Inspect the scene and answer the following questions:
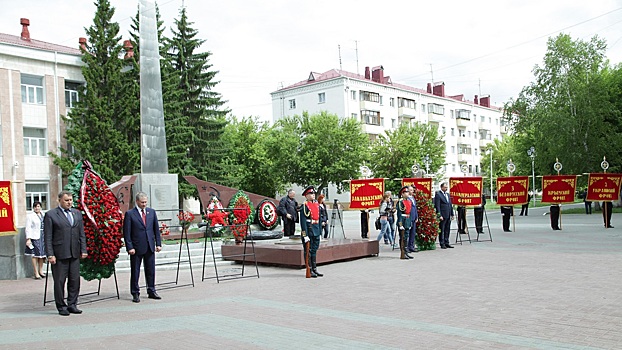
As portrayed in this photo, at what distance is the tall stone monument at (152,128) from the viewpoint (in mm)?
18609

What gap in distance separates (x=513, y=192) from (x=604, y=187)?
3.72 meters

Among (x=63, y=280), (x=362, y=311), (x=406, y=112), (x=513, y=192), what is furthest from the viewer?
(x=406, y=112)

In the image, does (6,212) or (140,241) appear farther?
(6,212)

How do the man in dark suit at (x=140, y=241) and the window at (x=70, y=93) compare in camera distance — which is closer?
the man in dark suit at (x=140, y=241)

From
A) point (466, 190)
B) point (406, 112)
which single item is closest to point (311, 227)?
point (466, 190)

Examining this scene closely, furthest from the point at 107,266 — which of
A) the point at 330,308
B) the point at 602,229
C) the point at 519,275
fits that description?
the point at 602,229

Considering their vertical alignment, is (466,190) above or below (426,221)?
above

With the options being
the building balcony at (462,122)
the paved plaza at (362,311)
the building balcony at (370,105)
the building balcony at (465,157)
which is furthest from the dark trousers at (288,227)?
the building balcony at (465,157)

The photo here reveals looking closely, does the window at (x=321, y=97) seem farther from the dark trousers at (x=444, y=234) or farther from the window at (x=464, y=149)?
the dark trousers at (x=444, y=234)

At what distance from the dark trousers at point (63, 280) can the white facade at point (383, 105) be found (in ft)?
169

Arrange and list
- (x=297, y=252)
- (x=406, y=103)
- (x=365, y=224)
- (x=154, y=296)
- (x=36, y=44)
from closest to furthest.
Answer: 1. (x=154, y=296)
2. (x=297, y=252)
3. (x=365, y=224)
4. (x=36, y=44)
5. (x=406, y=103)

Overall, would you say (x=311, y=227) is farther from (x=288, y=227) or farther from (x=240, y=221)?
(x=288, y=227)

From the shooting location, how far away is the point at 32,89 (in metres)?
34.4

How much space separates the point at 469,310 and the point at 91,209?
20.6ft
